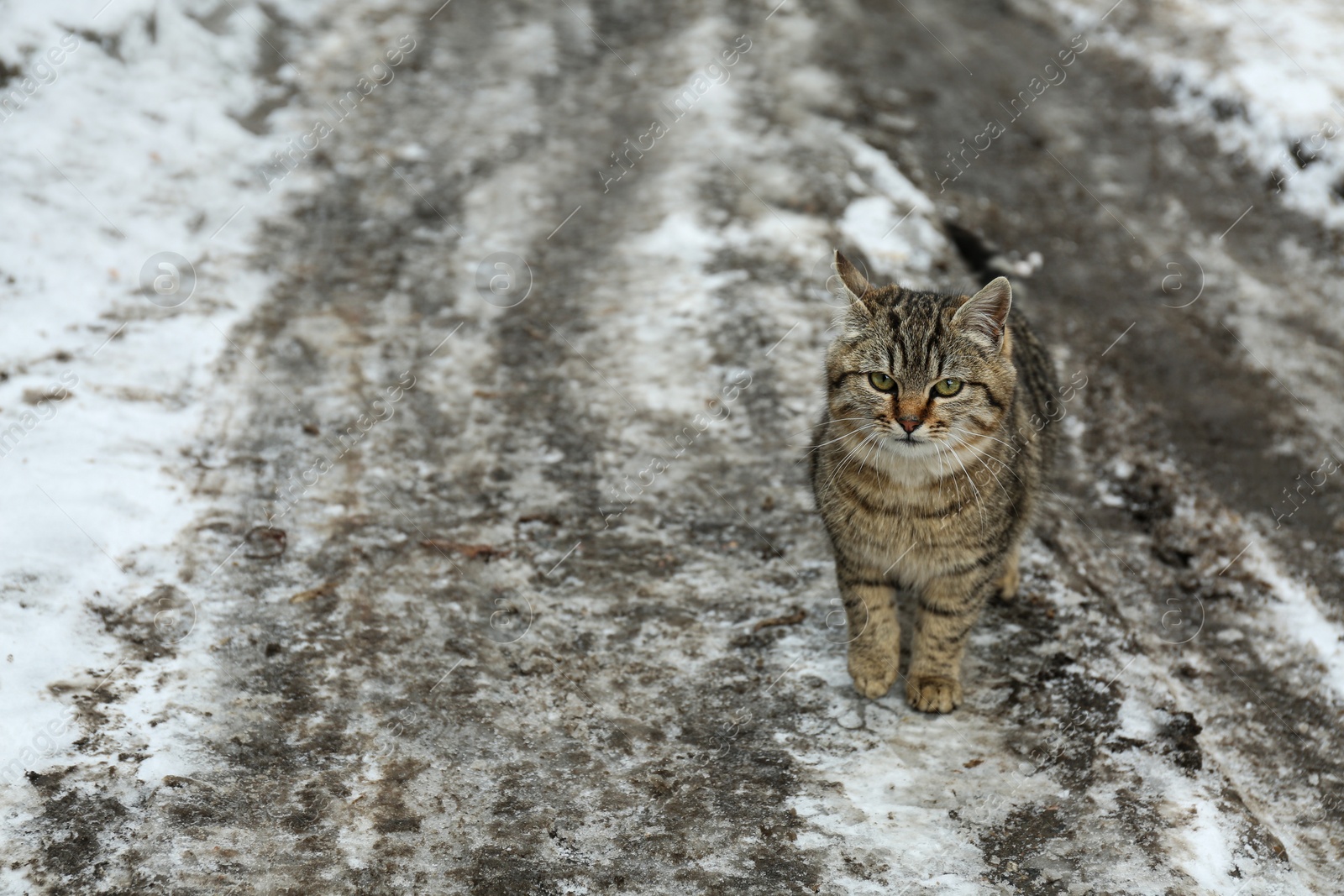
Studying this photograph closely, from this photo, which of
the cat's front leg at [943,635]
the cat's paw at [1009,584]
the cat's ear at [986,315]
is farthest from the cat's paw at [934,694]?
the cat's ear at [986,315]

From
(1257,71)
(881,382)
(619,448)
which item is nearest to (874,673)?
(881,382)

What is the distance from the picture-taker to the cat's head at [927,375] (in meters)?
3.83

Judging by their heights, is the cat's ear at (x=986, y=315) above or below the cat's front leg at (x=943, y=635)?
above

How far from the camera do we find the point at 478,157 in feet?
27.3

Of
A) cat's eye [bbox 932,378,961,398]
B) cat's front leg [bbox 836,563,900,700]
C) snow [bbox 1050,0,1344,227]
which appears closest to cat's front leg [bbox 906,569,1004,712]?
cat's front leg [bbox 836,563,900,700]

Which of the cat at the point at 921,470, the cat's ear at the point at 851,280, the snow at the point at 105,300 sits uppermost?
the cat's ear at the point at 851,280

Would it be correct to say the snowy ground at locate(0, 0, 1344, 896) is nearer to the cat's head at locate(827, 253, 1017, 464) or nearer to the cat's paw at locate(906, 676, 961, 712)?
the cat's paw at locate(906, 676, 961, 712)

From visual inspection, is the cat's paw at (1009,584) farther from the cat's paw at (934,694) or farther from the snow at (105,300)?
the snow at (105,300)

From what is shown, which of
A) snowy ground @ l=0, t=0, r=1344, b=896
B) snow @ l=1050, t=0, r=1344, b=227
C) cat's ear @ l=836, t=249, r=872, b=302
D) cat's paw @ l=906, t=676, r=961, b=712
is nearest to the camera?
snowy ground @ l=0, t=0, r=1344, b=896

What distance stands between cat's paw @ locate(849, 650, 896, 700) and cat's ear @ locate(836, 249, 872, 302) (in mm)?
1577

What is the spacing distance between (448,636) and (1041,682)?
2.73 meters

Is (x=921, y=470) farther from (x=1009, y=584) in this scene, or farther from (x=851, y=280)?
(x=1009, y=584)

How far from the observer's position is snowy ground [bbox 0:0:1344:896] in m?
3.73

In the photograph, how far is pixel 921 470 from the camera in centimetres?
397
